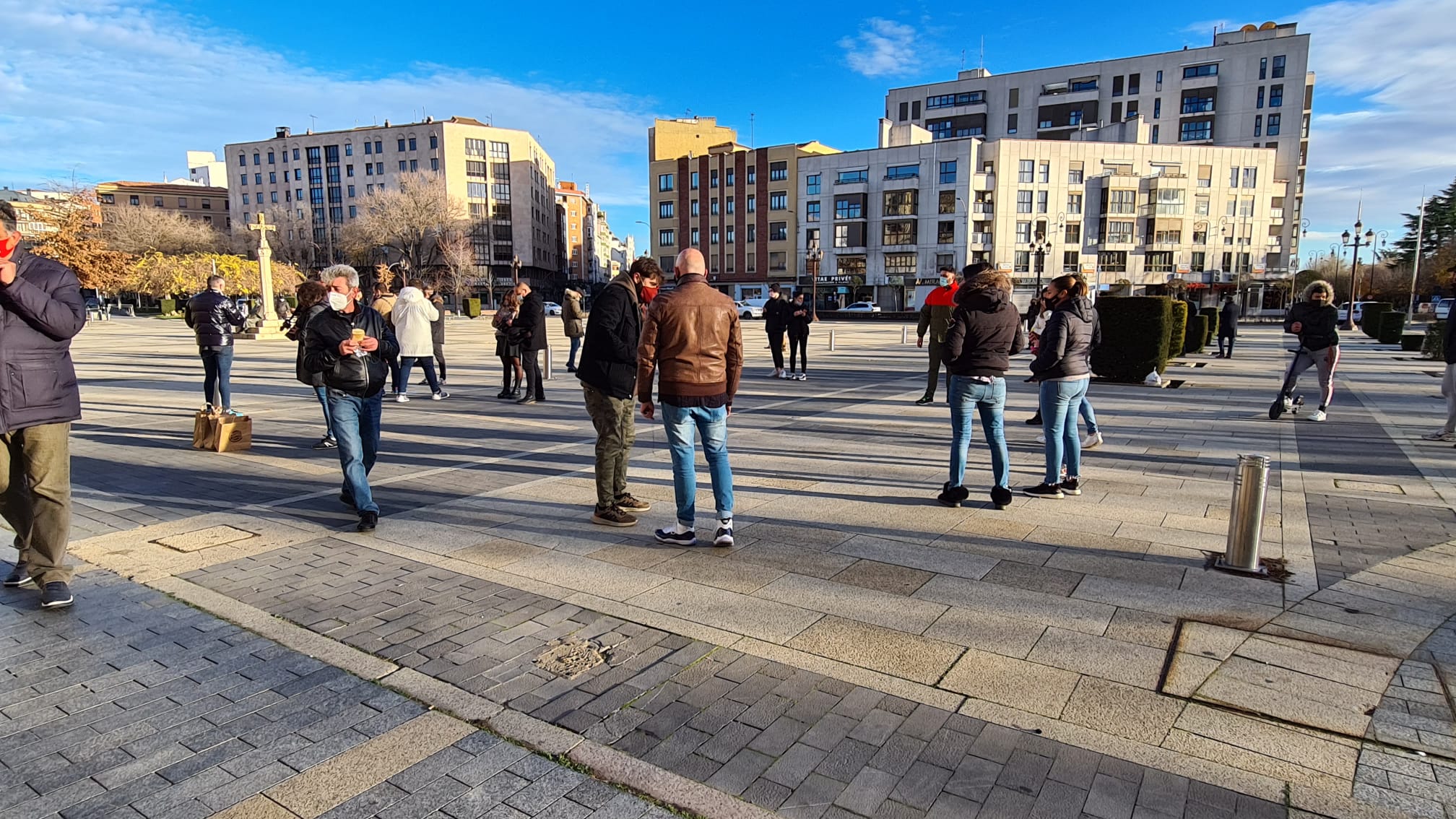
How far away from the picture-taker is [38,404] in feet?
12.7

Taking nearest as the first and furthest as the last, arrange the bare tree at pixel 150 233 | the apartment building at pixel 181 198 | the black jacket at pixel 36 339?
the black jacket at pixel 36 339 < the bare tree at pixel 150 233 < the apartment building at pixel 181 198

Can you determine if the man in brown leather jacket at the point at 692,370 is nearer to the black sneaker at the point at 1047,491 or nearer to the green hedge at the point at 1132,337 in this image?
the black sneaker at the point at 1047,491

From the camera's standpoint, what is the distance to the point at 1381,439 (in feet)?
28.8

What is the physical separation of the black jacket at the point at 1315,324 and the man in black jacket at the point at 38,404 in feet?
38.5

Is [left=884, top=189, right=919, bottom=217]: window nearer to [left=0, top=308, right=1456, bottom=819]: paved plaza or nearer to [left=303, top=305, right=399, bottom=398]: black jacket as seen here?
[left=0, top=308, right=1456, bottom=819]: paved plaza

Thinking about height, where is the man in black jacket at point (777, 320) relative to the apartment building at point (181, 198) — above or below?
below

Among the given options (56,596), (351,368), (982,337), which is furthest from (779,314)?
(56,596)

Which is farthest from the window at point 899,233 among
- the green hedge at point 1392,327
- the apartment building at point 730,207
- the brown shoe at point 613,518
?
the brown shoe at point 613,518

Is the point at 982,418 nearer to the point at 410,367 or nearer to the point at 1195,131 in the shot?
the point at 410,367

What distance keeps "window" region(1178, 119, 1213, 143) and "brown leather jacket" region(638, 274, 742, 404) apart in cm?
8402

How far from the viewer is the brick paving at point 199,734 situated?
242 cm

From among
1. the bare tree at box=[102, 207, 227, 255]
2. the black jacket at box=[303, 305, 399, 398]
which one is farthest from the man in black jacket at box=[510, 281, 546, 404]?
the bare tree at box=[102, 207, 227, 255]

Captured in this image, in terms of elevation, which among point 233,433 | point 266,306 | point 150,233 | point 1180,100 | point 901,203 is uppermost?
point 1180,100

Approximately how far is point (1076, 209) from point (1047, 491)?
68.0 metres
